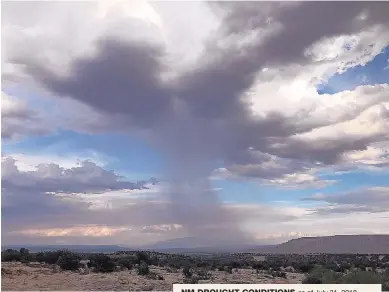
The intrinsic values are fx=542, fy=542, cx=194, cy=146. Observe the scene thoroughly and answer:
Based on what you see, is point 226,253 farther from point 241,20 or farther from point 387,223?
point 241,20

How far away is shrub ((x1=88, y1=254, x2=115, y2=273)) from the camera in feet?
37.3

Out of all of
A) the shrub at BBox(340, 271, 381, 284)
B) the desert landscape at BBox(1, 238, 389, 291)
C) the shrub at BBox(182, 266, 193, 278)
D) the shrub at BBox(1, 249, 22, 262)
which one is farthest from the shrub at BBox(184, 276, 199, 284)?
the shrub at BBox(1, 249, 22, 262)

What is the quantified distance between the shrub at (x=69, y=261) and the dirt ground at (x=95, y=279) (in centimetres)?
19

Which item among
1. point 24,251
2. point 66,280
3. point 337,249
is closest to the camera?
point 66,280

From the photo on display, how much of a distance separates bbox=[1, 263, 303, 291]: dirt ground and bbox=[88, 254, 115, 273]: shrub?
0.27 metres

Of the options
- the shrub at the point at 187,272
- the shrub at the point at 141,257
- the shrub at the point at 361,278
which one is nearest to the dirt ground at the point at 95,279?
the shrub at the point at 187,272

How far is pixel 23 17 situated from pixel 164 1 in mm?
2640

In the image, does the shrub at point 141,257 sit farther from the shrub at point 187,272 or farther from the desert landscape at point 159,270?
the shrub at point 187,272

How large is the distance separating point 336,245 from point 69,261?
6.43 m

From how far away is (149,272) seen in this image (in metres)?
11.2

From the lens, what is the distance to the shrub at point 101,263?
1138cm

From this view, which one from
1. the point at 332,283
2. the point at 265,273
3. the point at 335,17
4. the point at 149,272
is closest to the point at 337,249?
the point at 265,273

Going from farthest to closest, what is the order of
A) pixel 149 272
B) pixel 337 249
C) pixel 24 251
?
pixel 337 249
pixel 24 251
pixel 149 272

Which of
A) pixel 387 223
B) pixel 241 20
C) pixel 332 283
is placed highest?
pixel 241 20
